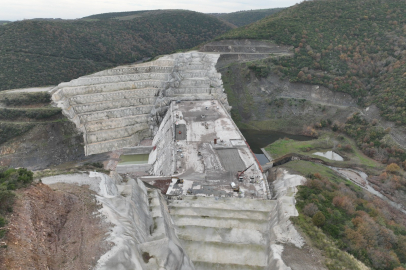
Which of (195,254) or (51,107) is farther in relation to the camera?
(51,107)

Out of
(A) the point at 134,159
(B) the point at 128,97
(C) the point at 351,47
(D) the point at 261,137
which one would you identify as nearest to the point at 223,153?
(A) the point at 134,159

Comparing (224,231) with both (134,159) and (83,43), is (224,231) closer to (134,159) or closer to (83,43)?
(134,159)

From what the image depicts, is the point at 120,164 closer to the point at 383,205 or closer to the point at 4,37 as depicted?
the point at 383,205

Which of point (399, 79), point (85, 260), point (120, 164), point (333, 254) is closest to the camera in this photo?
point (85, 260)

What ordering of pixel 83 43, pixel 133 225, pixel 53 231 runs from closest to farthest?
pixel 53 231 < pixel 133 225 < pixel 83 43

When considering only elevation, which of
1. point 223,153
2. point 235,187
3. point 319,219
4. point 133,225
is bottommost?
point 235,187

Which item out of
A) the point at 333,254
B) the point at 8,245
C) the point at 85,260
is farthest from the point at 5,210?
the point at 333,254
